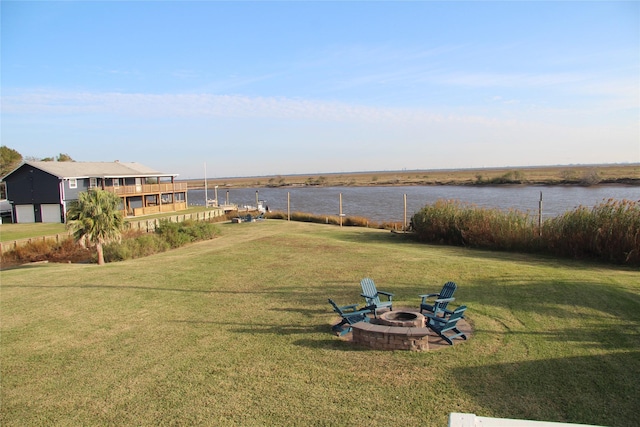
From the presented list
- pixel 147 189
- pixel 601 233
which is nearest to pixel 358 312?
pixel 601 233

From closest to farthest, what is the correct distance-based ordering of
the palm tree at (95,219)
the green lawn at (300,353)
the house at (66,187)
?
the green lawn at (300,353)
the palm tree at (95,219)
the house at (66,187)

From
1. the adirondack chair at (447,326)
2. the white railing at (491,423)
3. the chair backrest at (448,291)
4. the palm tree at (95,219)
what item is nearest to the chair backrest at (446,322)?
the adirondack chair at (447,326)

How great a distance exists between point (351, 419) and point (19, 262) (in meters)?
22.9

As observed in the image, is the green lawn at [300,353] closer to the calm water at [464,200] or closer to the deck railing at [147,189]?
the calm water at [464,200]

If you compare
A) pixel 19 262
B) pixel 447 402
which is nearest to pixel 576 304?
pixel 447 402

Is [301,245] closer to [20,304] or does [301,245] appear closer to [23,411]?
[20,304]

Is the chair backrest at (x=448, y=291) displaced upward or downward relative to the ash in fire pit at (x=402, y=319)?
upward

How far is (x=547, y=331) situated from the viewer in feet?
26.0

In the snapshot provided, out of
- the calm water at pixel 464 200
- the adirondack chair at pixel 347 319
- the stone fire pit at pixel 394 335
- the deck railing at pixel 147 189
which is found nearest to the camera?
the stone fire pit at pixel 394 335

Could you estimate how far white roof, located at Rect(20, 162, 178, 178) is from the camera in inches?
1593

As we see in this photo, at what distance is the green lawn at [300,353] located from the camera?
5512 mm

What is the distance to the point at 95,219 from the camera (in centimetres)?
1689

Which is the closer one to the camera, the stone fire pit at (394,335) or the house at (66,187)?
the stone fire pit at (394,335)

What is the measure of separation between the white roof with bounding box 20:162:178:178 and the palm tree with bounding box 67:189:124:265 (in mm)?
25946
